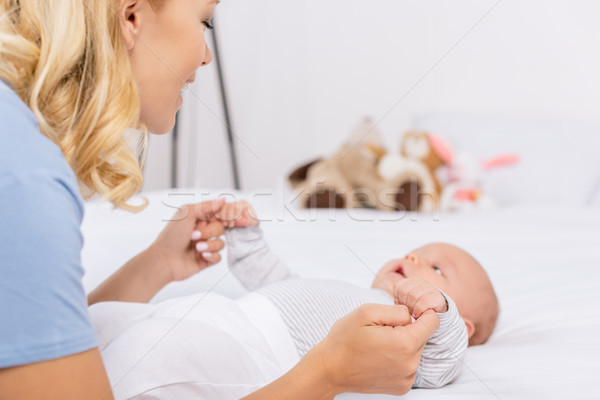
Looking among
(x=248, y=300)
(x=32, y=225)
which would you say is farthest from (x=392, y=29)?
(x=32, y=225)

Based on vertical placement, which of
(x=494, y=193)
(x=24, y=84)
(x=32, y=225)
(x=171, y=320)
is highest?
(x=24, y=84)

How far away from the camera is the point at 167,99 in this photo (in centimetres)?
84

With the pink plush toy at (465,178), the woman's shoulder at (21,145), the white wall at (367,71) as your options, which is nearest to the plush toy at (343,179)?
the pink plush toy at (465,178)

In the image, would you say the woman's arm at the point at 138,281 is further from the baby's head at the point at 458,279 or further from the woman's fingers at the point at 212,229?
the baby's head at the point at 458,279

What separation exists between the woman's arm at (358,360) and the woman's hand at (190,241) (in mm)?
461

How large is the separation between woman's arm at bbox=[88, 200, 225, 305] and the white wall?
5.95 ft

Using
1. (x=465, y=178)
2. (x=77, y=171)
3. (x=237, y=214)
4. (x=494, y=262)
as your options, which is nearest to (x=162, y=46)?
(x=77, y=171)

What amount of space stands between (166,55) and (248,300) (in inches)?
16.2

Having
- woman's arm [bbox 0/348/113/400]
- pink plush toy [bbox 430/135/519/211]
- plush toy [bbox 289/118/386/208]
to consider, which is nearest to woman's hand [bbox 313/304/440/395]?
woman's arm [bbox 0/348/113/400]

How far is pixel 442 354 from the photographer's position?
34.8 inches

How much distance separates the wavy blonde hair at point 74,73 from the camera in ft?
2.21

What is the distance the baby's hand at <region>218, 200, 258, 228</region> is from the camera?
1.14m

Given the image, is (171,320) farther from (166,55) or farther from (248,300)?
(166,55)

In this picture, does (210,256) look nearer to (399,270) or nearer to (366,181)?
(399,270)
